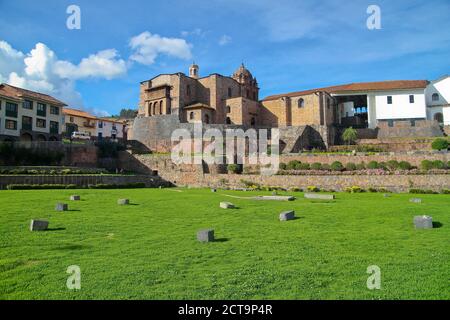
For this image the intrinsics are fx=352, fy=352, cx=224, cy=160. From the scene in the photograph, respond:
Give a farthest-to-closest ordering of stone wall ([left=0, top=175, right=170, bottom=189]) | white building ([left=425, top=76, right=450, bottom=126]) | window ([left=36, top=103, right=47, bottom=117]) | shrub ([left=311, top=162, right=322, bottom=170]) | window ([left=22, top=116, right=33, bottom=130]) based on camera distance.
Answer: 1. white building ([left=425, top=76, right=450, bottom=126])
2. window ([left=36, top=103, right=47, bottom=117])
3. window ([left=22, top=116, right=33, bottom=130])
4. shrub ([left=311, top=162, right=322, bottom=170])
5. stone wall ([left=0, top=175, right=170, bottom=189])

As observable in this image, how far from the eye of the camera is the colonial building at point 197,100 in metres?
57.8

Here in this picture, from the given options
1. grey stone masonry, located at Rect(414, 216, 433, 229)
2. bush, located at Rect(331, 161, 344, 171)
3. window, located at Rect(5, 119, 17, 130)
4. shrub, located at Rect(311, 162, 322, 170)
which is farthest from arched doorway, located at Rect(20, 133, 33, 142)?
grey stone masonry, located at Rect(414, 216, 433, 229)

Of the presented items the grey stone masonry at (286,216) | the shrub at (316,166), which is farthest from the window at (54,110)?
the grey stone masonry at (286,216)

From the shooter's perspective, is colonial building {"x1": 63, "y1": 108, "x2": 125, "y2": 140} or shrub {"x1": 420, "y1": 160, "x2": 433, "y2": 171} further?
colonial building {"x1": 63, "y1": 108, "x2": 125, "y2": 140}

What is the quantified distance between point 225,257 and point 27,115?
48.8m

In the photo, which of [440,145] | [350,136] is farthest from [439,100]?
[440,145]

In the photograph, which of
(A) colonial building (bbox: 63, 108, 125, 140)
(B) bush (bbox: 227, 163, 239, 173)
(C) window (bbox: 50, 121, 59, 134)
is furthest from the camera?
(A) colonial building (bbox: 63, 108, 125, 140)

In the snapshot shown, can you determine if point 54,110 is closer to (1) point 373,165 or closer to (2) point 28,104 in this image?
(2) point 28,104

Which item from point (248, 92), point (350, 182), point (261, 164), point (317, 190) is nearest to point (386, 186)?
point (350, 182)

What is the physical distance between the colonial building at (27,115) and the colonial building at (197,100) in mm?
14401

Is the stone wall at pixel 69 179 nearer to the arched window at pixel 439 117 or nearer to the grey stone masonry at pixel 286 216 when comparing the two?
the grey stone masonry at pixel 286 216

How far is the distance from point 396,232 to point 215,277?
22.6ft

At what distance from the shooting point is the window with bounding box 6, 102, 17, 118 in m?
45.5

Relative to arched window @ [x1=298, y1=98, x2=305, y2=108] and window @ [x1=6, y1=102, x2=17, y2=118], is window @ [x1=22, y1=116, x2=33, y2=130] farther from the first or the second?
arched window @ [x1=298, y1=98, x2=305, y2=108]
